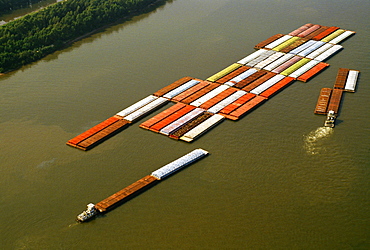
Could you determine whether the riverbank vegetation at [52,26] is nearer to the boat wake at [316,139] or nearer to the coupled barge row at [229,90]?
the coupled barge row at [229,90]

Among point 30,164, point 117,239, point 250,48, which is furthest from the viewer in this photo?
point 250,48

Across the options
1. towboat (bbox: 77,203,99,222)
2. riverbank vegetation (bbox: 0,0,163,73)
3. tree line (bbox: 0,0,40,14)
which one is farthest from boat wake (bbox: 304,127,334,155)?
tree line (bbox: 0,0,40,14)

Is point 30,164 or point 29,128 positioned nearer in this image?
point 30,164

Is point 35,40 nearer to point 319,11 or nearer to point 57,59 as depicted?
point 57,59

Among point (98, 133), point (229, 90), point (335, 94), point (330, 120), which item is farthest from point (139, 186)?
point (335, 94)

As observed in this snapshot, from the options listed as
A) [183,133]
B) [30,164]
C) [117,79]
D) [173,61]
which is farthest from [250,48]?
[30,164]
